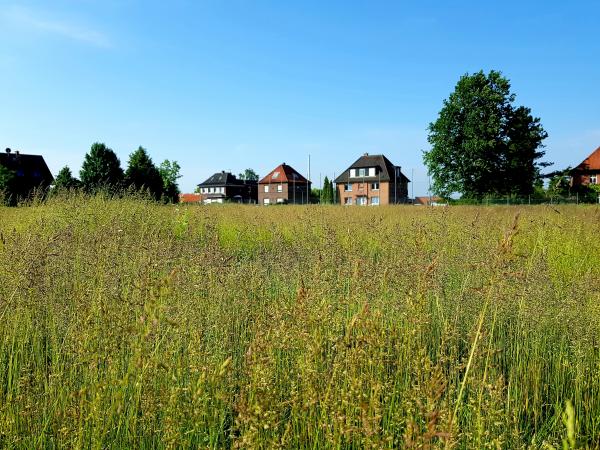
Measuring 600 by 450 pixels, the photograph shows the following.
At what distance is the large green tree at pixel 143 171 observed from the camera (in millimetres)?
43909

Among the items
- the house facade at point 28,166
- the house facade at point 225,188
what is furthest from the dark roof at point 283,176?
the house facade at point 28,166

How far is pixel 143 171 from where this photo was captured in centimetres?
4484

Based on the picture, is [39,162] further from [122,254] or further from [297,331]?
[297,331]

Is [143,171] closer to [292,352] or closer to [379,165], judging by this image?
[379,165]

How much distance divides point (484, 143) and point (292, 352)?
109 ft

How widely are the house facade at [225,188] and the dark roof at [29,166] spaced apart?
1252 inches

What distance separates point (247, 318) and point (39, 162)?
5453 cm

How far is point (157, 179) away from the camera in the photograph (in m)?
45.8

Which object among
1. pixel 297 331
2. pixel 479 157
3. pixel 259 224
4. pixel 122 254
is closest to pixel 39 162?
pixel 479 157

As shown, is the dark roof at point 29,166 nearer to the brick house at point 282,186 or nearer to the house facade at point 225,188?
the brick house at point 282,186

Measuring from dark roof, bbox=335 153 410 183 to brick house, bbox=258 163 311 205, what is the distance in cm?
1159

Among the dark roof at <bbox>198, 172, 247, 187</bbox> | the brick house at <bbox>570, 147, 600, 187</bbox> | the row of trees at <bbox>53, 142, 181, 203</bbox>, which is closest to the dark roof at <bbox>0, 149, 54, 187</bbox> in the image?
the row of trees at <bbox>53, 142, 181, 203</bbox>

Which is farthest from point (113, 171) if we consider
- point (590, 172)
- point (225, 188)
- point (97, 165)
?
point (590, 172)

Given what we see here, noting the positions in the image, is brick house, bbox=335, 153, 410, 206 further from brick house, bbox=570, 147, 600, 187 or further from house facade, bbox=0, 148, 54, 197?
house facade, bbox=0, 148, 54, 197
